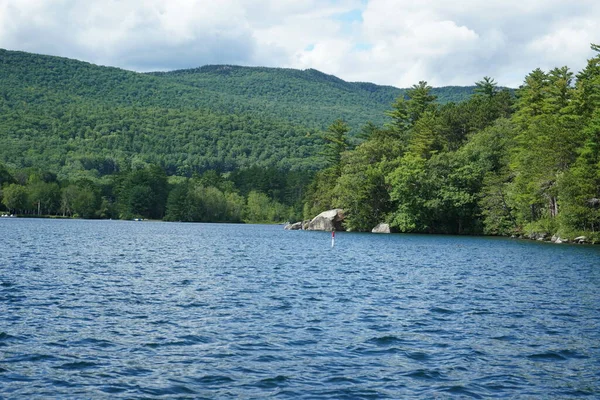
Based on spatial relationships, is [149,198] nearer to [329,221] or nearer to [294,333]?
[329,221]

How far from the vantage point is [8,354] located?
1619 centimetres

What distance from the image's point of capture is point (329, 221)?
359ft

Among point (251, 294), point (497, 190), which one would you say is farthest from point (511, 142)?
point (251, 294)

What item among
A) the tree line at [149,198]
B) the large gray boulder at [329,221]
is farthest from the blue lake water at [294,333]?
the tree line at [149,198]

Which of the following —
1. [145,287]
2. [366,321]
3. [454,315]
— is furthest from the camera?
[145,287]

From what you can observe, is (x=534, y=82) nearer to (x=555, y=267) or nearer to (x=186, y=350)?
(x=555, y=267)

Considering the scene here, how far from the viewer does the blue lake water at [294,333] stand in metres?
14.1

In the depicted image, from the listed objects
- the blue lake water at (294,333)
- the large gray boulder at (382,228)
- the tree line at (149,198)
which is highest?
the tree line at (149,198)

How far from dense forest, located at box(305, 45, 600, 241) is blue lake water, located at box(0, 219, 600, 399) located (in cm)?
3355

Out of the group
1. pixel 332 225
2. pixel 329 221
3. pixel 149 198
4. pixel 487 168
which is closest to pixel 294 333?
pixel 487 168

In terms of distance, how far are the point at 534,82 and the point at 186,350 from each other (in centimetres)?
8726

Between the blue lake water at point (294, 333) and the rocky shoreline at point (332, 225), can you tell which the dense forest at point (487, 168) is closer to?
the rocky shoreline at point (332, 225)

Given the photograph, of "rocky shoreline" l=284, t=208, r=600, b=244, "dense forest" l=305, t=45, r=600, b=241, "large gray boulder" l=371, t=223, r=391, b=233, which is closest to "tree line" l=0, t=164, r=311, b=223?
"rocky shoreline" l=284, t=208, r=600, b=244

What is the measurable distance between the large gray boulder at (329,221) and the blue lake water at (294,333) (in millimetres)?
70248
